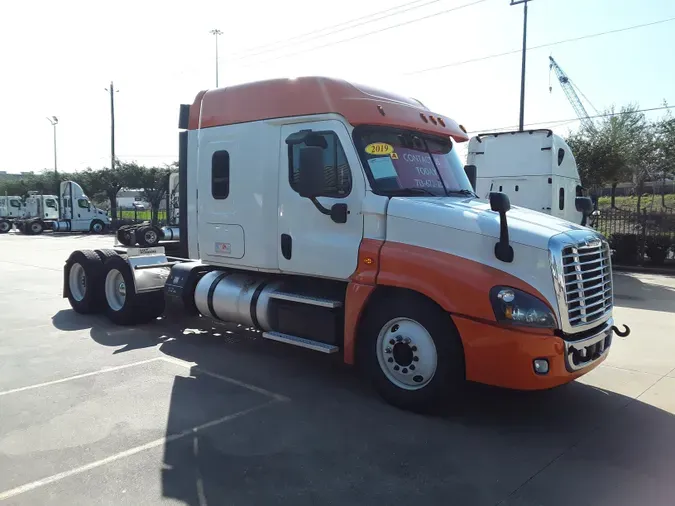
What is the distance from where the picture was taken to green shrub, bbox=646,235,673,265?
58.1 feet

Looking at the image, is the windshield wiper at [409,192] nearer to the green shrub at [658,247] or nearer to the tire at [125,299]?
the tire at [125,299]

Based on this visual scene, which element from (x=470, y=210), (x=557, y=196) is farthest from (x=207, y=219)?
(x=557, y=196)

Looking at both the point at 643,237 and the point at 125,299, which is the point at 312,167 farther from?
the point at 643,237

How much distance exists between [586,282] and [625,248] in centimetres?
1528

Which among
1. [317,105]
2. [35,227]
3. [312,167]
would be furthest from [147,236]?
[35,227]

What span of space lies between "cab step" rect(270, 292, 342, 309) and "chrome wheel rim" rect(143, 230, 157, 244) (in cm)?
360

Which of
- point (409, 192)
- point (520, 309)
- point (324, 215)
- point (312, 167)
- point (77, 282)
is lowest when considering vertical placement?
point (77, 282)

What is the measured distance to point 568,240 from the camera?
4707mm

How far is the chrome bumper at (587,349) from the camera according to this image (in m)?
4.62

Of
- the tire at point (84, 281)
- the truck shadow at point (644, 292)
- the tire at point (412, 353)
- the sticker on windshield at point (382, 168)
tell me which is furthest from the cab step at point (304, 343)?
the truck shadow at point (644, 292)

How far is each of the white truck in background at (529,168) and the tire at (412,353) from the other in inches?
382

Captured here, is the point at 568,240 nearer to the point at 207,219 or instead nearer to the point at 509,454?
the point at 509,454

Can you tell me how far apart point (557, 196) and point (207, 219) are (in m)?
10.0

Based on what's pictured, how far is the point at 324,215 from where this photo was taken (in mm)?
5844
